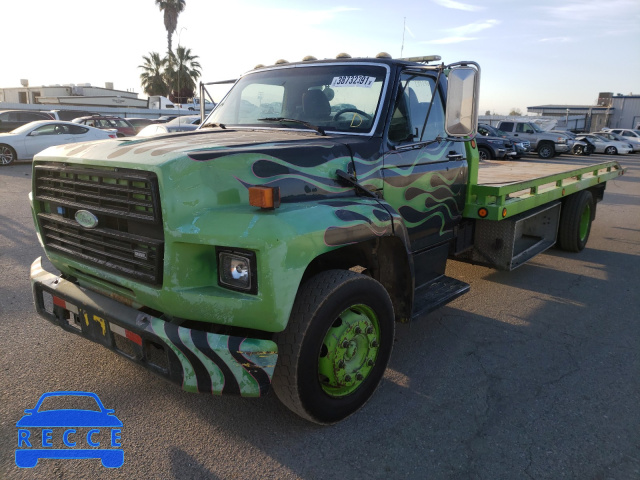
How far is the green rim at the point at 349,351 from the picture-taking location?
2945 millimetres

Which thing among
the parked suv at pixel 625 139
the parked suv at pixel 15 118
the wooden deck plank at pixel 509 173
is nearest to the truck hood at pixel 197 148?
the wooden deck plank at pixel 509 173

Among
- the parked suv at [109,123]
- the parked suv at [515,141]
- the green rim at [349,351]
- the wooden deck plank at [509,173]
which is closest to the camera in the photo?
the green rim at [349,351]

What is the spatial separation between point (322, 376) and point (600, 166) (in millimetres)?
6660

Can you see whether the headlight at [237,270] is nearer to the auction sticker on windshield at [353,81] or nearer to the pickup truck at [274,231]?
the pickup truck at [274,231]

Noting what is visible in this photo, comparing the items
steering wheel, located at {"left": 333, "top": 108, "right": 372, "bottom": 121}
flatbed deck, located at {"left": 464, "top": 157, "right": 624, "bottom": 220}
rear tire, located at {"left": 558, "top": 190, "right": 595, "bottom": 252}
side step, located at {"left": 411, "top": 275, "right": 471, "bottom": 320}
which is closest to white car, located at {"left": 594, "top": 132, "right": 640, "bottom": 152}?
flatbed deck, located at {"left": 464, "top": 157, "right": 624, "bottom": 220}

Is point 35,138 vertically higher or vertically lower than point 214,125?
lower

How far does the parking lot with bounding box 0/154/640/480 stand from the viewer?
2.69 meters

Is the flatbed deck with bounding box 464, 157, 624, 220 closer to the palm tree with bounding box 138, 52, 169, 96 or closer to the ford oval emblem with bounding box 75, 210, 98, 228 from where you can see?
the ford oval emblem with bounding box 75, 210, 98, 228

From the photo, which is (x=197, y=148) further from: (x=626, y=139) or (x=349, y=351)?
(x=626, y=139)

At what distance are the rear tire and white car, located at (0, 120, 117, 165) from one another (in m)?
14.4

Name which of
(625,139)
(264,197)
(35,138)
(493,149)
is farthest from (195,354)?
(625,139)

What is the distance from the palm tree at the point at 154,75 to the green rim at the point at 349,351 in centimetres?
5143

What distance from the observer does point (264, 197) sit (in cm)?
263

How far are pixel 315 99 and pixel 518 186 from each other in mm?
2482
